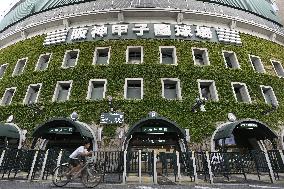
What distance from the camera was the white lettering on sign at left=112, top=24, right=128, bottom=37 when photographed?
21.5m

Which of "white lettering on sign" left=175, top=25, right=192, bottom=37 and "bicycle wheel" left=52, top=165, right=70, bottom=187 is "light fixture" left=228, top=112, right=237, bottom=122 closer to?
"white lettering on sign" left=175, top=25, right=192, bottom=37

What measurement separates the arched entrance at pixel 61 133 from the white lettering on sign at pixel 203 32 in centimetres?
1249

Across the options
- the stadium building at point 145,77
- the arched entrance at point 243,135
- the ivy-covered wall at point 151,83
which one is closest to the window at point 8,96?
the stadium building at point 145,77

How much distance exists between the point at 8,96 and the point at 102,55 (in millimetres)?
9122

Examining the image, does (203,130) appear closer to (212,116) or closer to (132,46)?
(212,116)

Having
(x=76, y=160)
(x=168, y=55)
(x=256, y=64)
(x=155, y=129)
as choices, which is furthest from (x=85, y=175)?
(x=256, y=64)

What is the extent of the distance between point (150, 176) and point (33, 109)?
37.9 ft

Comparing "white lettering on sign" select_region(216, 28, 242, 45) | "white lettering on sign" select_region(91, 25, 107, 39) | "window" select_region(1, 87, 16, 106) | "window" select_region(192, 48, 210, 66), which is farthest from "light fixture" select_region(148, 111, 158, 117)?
"window" select_region(1, 87, 16, 106)

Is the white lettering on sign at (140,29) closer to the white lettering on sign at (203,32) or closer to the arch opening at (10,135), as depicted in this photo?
the white lettering on sign at (203,32)

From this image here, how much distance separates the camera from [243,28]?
23906mm

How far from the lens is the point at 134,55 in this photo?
21.6 meters

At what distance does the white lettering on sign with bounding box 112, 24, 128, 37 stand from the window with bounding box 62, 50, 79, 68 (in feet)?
12.5

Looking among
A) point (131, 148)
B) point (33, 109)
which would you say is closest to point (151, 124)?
point (131, 148)

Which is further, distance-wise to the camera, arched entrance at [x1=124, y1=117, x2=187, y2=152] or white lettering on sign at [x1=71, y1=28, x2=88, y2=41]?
white lettering on sign at [x1=71, y1=28, x2=88, y2=41]
